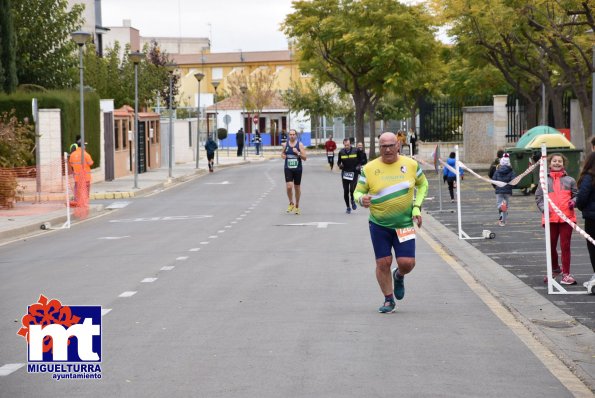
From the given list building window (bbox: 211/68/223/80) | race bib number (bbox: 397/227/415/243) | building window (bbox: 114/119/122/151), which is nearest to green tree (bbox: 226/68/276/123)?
building window (bbox: 211/68/223/80)

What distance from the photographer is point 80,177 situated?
93.5ft

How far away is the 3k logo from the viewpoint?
27.4 feet

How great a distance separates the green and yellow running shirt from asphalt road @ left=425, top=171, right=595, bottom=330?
1953 millimetres

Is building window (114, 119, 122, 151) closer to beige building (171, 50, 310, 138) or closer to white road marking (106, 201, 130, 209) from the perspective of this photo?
white road marking (106, 201, 130, 209)

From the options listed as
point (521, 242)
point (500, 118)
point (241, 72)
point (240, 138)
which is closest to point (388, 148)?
point (521, 242)

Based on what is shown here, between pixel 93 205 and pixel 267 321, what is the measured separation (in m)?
21.2

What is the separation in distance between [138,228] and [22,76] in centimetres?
2518

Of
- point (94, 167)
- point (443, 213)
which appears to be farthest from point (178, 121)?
point (443, 213)

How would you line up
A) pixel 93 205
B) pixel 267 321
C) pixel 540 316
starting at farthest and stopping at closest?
pixel 93 205 < pixel 540 316 < pixel 267 321

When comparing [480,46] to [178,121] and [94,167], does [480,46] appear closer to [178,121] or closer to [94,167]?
[94,167]

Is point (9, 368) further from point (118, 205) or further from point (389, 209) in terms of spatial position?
point (118, 205)

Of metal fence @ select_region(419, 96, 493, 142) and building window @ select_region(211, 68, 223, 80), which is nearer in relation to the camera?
metal fence @ select_region(419, 96, 493, 142)

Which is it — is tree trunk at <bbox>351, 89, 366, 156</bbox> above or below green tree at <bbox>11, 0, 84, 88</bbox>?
below

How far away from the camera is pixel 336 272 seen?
15.1m
